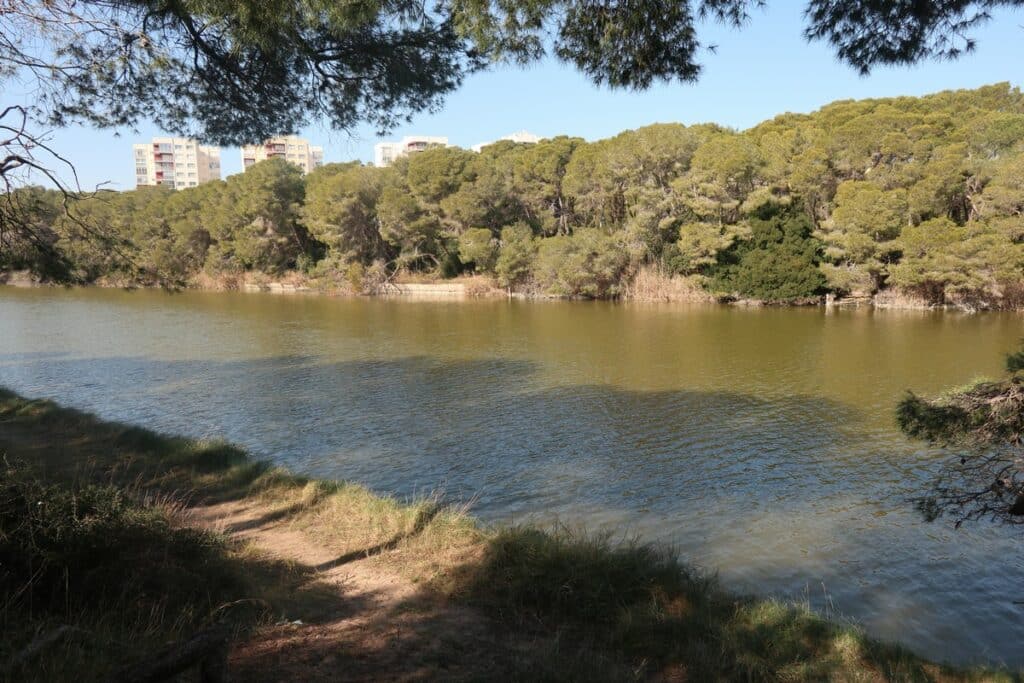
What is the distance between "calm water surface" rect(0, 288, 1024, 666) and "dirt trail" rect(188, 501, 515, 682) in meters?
2.81

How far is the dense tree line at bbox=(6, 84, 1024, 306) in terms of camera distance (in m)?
26.1

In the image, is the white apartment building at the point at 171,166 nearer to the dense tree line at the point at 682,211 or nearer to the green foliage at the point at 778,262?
the dense tree line at the point at 682,211

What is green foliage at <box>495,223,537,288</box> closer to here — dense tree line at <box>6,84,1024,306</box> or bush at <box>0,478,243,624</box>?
dense tree line at <box>6,84,1024,306</box>

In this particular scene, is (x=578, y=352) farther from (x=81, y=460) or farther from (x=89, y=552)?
(x=89, y=552)

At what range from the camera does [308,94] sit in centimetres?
654

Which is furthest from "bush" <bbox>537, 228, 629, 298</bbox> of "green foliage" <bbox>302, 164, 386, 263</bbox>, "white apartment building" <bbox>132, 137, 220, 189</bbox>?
"white apartment building" <bbox>132, 137, 220, 189</bbox>

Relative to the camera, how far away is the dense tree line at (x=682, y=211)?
26.1m

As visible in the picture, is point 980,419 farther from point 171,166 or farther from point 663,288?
point 171,166

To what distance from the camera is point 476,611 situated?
184 inches

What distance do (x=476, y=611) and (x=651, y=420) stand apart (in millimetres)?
8055

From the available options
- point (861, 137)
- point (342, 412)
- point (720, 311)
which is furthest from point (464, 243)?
point (342, 412)

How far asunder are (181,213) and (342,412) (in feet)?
146

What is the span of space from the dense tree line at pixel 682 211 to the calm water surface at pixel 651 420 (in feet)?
11.8

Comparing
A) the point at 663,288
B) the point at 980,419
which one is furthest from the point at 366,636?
the point at 663,288
